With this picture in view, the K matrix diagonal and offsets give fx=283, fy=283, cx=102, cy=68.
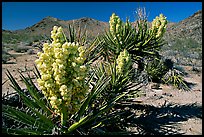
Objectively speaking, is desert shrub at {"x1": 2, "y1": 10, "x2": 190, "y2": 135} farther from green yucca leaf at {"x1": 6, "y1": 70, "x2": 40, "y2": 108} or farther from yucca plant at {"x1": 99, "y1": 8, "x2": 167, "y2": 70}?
yucca plant at {"x1": 99, "y1": 8, "x2": 167, "y2": 70}

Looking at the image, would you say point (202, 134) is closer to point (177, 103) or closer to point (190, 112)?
point (190, 112)

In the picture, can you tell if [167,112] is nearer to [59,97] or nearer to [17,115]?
[59,97]

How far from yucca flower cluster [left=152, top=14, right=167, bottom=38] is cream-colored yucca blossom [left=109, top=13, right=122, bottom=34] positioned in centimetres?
86

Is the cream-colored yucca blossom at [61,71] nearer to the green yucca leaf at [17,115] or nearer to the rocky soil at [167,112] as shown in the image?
the green yucca leaf at [17,115]

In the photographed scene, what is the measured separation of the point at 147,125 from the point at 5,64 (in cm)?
758

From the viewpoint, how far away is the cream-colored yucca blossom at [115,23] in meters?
5.67

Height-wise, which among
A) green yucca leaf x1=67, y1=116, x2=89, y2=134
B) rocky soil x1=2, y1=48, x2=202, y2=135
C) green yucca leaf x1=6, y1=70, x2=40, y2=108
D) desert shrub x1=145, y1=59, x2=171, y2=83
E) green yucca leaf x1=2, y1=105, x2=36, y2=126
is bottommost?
rocky soil x1=2, y1=48, x2=202, y2=135

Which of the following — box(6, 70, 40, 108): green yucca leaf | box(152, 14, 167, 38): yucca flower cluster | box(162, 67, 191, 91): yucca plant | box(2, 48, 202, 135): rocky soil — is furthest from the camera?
box(162, 67, 191, 91): yucca plant

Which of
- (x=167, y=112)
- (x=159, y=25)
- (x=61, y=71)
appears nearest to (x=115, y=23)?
(x=159, y=25)

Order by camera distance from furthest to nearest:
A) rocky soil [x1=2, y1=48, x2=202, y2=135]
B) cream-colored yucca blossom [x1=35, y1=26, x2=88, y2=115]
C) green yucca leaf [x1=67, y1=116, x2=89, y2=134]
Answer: rocky soil [x1=2, y1=48, x2=202, y2=135]
green yucca leaf [x1=67, y1=116, x2=89, y2=134]
cream-colored yucca blossom [x1=35, y1=26, x2=88, y2=115]

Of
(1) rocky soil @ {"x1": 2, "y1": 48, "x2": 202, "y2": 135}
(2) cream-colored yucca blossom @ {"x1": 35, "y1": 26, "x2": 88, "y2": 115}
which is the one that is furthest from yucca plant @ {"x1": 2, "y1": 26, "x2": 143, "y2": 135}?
(1) rocky soil @ {"x1": 2, "y1": 48, "x2": 202, "y2": 135}

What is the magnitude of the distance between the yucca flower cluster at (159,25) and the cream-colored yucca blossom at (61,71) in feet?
11.1

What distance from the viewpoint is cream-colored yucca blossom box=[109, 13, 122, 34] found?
18.6 feet

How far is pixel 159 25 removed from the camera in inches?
240
